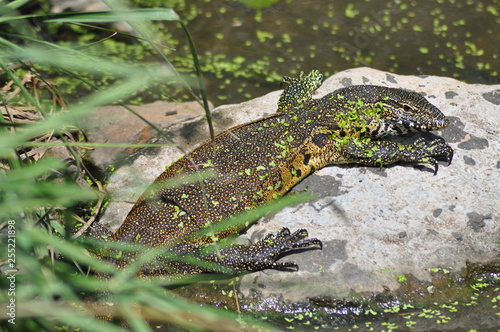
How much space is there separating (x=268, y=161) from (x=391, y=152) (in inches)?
45.9

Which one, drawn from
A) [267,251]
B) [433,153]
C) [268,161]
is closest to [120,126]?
[268,161]

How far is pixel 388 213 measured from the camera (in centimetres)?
482

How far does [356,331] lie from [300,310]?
0.44 metres

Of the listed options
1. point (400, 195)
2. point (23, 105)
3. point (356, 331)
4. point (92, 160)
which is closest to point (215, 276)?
point (356, 331)

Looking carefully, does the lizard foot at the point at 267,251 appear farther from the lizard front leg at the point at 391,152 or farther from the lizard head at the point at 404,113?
the lizard head at the point at 404,113

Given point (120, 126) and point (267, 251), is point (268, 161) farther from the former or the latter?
point (120, 126)

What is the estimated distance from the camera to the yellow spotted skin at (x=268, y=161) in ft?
15.1

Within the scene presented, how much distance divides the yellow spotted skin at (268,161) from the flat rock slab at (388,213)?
0.46 ft

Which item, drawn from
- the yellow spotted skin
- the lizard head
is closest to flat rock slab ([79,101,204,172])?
the yellow spotted skin

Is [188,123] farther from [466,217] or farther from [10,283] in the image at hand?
[10,283]

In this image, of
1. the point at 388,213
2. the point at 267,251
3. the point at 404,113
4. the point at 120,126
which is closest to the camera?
the point at 267,251

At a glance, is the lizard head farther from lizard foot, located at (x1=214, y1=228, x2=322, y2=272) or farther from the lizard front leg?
lizard foot, located at (x1=214, y1=228, x2=322, y2=272)

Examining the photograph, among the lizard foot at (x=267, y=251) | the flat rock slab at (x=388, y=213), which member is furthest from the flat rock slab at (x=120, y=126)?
the lizard foot at (x=267, y=251)

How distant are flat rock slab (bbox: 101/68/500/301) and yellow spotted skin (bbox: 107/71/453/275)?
0.14m
